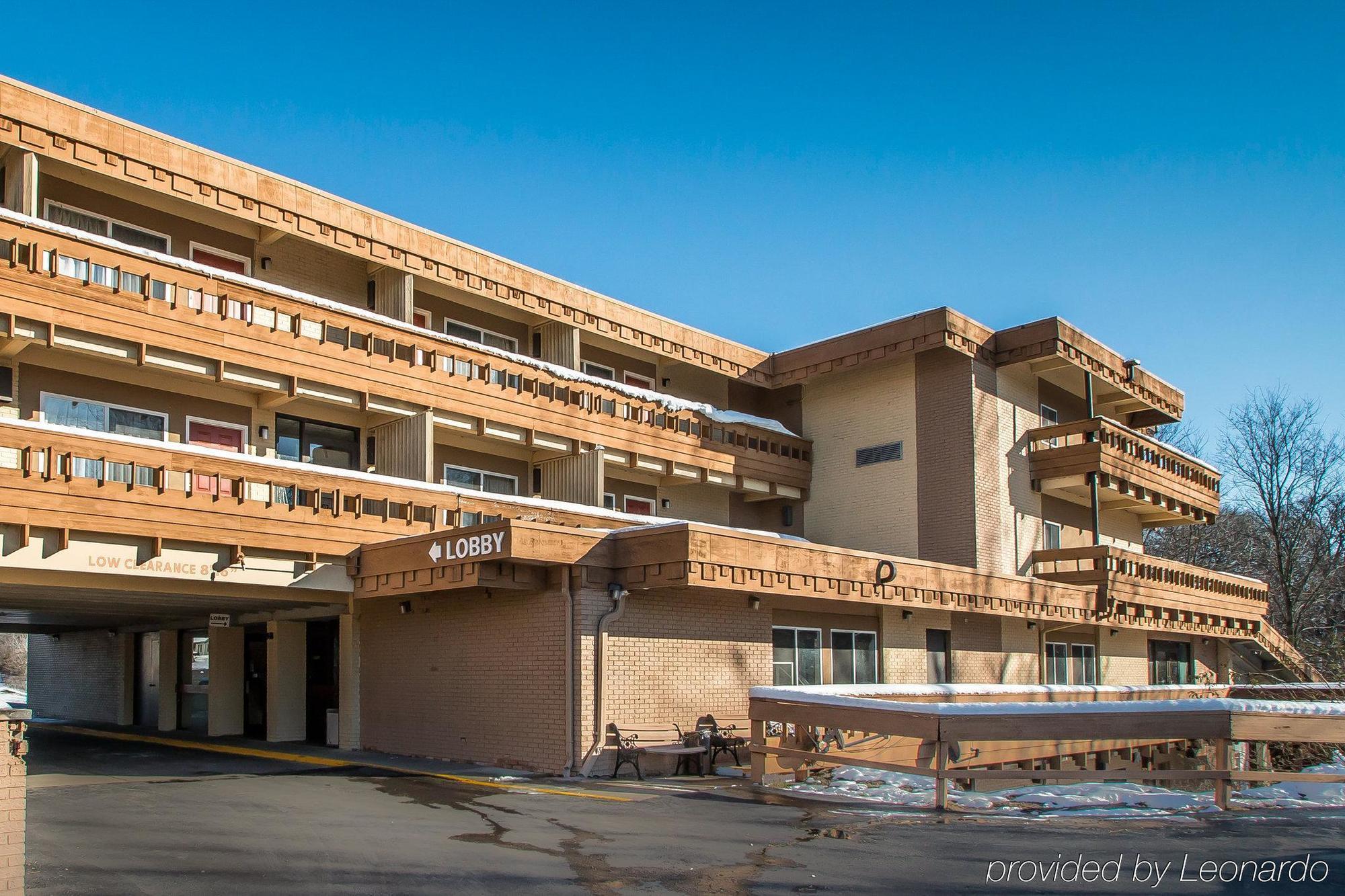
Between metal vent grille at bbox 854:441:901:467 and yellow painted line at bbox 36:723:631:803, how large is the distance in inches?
640

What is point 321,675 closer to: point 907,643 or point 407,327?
point 407,327

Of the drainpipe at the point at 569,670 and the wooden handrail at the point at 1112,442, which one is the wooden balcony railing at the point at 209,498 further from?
the wooden handrail at the point at 1112,442

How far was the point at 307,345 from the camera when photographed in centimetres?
2138

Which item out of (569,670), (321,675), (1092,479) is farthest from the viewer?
(1092,479)

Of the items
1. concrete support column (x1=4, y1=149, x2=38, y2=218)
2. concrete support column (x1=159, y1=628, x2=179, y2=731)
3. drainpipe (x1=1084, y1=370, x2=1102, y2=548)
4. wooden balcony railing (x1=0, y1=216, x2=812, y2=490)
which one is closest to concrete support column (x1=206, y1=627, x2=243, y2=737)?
Result: concrete support column (x1=159, y1=628, x2=179, y2=731)

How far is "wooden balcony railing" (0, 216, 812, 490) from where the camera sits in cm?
1822

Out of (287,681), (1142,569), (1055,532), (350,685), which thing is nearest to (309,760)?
(350,685)

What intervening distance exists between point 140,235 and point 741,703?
46.7ft

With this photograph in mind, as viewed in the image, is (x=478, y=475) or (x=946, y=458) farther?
(x=946, y=458)

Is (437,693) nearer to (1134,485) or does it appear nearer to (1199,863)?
(1199,863)

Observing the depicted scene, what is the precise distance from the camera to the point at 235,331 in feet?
66.9

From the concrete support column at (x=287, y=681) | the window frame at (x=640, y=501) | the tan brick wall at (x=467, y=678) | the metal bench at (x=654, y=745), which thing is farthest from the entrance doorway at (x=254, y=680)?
the metal bench at (x=654, y=745)

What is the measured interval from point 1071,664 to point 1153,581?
314 centimetres

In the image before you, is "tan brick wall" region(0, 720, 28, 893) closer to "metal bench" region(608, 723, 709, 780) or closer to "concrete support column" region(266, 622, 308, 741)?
"metal bench" region(608, 723, 709, 780)
